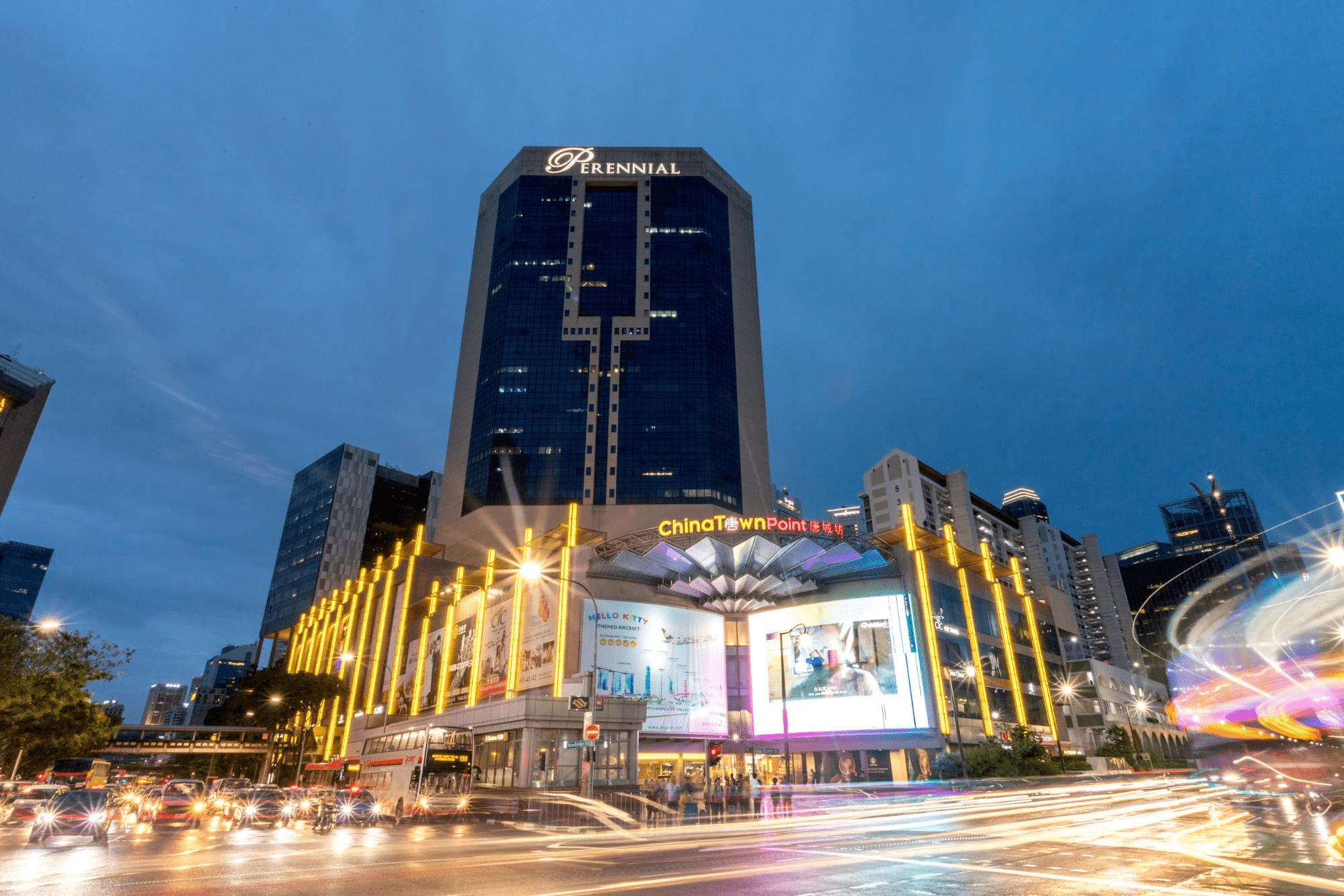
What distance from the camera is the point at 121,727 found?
11431cm

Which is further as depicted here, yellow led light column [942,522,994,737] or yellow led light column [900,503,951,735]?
yellow led light column [942,522,994,737]

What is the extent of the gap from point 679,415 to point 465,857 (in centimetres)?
9744

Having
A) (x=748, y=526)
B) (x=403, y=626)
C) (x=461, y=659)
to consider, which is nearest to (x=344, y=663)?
(x=403, y=626)

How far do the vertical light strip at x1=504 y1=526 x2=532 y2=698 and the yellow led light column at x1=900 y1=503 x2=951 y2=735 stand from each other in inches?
1383

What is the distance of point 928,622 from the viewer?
63.1 meters

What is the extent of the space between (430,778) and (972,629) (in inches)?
2002

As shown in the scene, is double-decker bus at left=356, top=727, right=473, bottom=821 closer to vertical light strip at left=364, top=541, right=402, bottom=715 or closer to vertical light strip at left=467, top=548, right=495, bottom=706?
vertical light strip at left=467, top=548, right=495, bottom=706

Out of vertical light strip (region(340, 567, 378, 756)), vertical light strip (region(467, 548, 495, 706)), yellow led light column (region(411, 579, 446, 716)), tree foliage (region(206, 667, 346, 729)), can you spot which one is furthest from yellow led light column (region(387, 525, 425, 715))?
vertical light strip (region(467, 548, 495, 706))

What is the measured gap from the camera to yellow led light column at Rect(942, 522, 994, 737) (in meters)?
65.3

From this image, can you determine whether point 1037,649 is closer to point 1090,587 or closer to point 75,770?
point 75,770

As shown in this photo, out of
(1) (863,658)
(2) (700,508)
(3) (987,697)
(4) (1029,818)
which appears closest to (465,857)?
(4) (1029,818)

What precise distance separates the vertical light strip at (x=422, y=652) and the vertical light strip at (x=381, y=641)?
9.50 m

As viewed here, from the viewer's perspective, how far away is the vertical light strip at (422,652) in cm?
8112

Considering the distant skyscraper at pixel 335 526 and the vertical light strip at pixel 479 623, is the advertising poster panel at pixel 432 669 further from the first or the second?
the distant skyscraper at pixel 335 526
